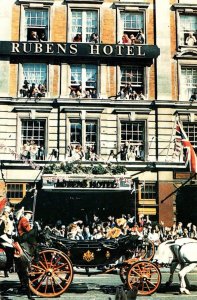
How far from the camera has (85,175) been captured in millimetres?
24641

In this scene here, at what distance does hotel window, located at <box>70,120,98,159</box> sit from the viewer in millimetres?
26672

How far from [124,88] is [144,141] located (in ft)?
11.3

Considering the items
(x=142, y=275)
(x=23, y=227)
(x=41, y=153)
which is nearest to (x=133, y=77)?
(x=41, y=153)

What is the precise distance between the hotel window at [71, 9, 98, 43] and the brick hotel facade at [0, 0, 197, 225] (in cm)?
6

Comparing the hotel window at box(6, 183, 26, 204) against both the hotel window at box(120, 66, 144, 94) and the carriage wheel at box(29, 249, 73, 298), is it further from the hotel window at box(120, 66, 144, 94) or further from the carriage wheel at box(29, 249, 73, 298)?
the carriage wheel at box(29, 249, 73, 298)

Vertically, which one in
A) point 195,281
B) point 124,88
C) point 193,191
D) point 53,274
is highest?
point 124,88

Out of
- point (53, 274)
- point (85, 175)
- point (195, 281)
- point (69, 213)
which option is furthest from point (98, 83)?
point (53, 274)

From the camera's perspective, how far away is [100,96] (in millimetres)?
27047

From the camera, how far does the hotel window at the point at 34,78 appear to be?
27.0 meters

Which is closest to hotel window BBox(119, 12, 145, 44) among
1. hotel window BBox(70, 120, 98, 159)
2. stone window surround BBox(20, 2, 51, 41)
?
Answer: stone window surround BBox(20, 2, 51, 41)

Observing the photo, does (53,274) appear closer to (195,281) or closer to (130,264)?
(130,264)

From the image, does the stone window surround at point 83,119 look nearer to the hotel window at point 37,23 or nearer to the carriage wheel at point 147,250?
the hotel window at point 37,23

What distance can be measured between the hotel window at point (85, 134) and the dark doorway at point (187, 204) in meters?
5.82

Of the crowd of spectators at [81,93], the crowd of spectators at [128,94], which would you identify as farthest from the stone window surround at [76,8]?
the crowd of spectators at [128,94]
